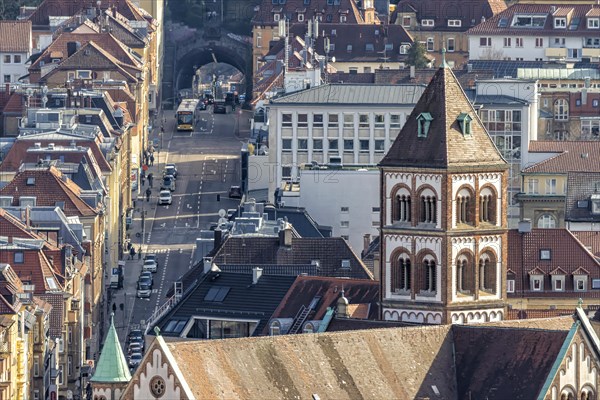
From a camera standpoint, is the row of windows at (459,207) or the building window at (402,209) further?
the building window at (402,209)

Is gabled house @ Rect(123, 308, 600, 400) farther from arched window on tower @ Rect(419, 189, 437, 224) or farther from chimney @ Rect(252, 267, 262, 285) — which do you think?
chimney @ Rect(252, 267, 262, 285)

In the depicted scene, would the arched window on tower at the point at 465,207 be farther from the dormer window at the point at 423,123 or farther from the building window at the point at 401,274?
the dormer window at the point at 423,123

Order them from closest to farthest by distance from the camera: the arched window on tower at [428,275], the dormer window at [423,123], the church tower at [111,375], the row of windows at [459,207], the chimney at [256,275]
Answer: the church tower at [111,375] < the arched window on tower at [428,275] < the row of windows at [459,207] < the dormer window at [423,123] < the chimney at [256,275]

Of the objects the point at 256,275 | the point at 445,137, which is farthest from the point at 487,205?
the point at 256,275

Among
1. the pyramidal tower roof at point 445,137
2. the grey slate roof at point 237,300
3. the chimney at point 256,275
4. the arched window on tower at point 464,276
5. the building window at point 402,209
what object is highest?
the pyramidal tower roof at point 445,137

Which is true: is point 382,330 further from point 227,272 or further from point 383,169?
point 227,272

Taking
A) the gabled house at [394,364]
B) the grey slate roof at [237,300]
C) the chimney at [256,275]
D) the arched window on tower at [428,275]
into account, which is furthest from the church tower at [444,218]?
the chimney at [256,275]

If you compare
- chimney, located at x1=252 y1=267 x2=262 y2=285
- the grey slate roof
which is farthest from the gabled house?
chimney, located at x1=252 y1=267 x2=262 y2=285
